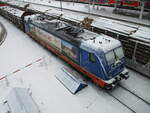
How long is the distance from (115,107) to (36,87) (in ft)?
18.6

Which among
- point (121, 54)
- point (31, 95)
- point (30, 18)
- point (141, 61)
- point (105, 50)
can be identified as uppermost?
point (30, 18)

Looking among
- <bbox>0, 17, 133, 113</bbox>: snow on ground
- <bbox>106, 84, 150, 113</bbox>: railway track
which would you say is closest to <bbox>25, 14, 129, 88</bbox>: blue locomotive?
<bbox>106, 84, 150, 113</bbox>: railway track

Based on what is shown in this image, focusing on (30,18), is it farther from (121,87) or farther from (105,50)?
(121,87)

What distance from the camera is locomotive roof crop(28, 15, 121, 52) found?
8.31 meters

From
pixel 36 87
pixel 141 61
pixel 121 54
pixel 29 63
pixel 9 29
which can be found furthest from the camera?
pixel 9 29

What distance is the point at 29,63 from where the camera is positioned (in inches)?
504

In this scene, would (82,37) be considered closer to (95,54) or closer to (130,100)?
(95,54)

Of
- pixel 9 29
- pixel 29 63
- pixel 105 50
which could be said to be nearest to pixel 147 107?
pixel 105 50

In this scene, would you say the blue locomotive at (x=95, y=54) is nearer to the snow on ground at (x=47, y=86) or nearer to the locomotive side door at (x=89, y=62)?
the locomotive side door at (x=89, y=62)

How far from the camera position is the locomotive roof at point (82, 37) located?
8.31 meters

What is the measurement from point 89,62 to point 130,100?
138 inches

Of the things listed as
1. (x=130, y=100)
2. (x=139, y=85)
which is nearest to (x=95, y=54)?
(x=130, y=100)

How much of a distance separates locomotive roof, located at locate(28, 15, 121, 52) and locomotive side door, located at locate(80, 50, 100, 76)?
1.44 feet

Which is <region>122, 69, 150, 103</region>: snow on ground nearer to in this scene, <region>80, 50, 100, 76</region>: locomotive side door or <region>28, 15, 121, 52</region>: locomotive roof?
<region>80, 50, 100, 76</region>: locomotive side door
